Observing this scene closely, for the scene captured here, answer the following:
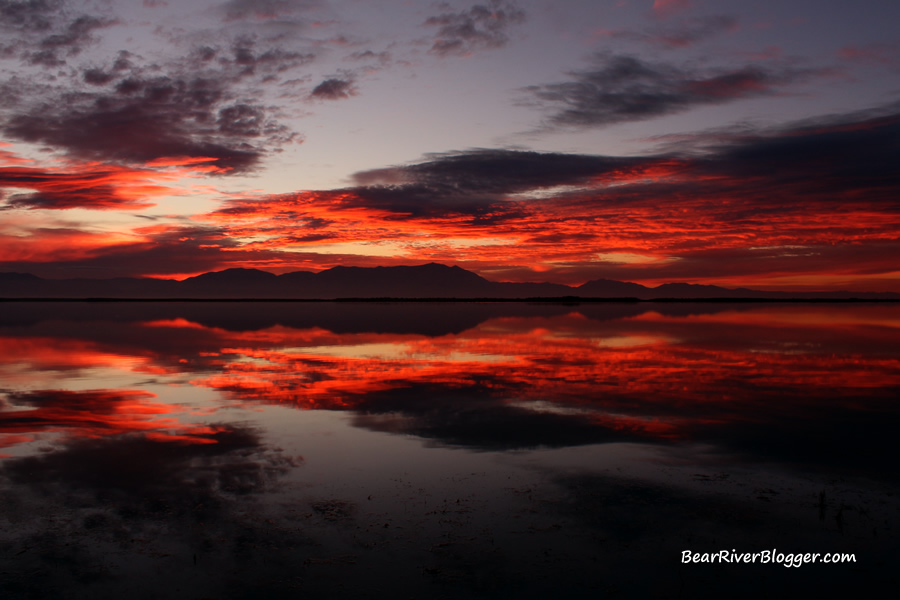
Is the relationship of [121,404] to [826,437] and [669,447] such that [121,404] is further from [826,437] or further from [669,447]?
[826,437]

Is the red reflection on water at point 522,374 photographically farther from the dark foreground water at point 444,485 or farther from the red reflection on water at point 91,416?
the dark foreground water at point 444,485

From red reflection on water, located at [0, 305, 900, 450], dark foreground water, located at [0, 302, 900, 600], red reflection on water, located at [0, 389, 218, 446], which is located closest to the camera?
dark foreground water, located at [0, 302, 900, 600]

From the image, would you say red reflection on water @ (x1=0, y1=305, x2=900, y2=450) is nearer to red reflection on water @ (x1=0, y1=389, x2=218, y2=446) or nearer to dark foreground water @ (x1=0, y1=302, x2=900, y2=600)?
red reflection on water @ (x1=0, y1=389, x2=218, y2=446)

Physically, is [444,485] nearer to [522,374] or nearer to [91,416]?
[91,416]

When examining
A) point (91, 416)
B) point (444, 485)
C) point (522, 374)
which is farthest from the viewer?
point (522, 374)

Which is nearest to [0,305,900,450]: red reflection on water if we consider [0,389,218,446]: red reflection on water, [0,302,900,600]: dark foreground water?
[0,389,218,446]: red reflection on water

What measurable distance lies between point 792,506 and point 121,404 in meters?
17.2

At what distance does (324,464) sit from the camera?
40.2ft

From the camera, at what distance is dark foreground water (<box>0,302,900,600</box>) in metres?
7.73

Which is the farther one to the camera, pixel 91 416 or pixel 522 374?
pixel 522 374

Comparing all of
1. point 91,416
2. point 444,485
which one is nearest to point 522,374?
point 444,485

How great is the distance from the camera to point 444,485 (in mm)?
10930

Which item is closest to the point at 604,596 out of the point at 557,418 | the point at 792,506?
the point at 792,506

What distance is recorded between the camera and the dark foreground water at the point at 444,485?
25.3 ft
